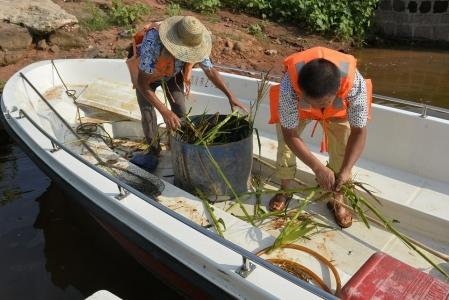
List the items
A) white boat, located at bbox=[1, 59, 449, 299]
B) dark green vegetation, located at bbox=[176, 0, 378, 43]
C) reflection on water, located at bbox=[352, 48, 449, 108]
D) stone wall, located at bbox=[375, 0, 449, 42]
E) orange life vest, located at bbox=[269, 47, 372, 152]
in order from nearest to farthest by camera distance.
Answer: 1. white boat, located at bbox=[1, 59, 449, 299]
2. orange life vest, located at bbox=[269, 47, 372, 152]
3. reflection on water, located at bbox=[352, 48, 449, 108]
4. stone wall, located at bbox=[375, 0, 449, 42]
5. dark green vegetation, located at bbox=[176, 0, 378, 43]

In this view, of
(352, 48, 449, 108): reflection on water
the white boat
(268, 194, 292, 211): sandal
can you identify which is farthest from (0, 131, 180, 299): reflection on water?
(352, 48, 449, 108): reflection on water

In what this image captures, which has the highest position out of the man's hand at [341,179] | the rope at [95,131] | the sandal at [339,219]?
the man's hand at [341,179]

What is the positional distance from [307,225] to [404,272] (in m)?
0.93

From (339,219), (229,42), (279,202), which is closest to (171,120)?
(279,202)

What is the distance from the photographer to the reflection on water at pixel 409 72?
8297mm

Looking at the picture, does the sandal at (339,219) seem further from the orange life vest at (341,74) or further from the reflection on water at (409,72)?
the reflection on water at (409,72)

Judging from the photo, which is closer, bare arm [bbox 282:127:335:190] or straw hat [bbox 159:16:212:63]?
bare arm [bbox 282:127:335:190]

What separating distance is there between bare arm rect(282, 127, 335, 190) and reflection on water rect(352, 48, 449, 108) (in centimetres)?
581

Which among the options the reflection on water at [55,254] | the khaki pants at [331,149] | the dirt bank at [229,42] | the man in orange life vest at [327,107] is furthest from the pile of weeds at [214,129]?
the dirt bank at [229,42]

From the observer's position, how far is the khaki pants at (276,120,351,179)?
3.25m

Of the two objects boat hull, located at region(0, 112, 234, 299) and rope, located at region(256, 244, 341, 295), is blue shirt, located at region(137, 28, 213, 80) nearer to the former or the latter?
boat hull, located at region(0, 112, 234, 299)

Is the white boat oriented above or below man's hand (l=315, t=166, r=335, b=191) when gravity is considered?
below

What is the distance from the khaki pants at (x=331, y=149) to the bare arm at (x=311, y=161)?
0.41 m

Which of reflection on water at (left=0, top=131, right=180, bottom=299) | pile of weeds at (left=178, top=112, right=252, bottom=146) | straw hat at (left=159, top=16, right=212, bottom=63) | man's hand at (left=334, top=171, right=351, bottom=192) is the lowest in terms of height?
reflection on water at (left=0, top=131, right=180, bottom=299)
